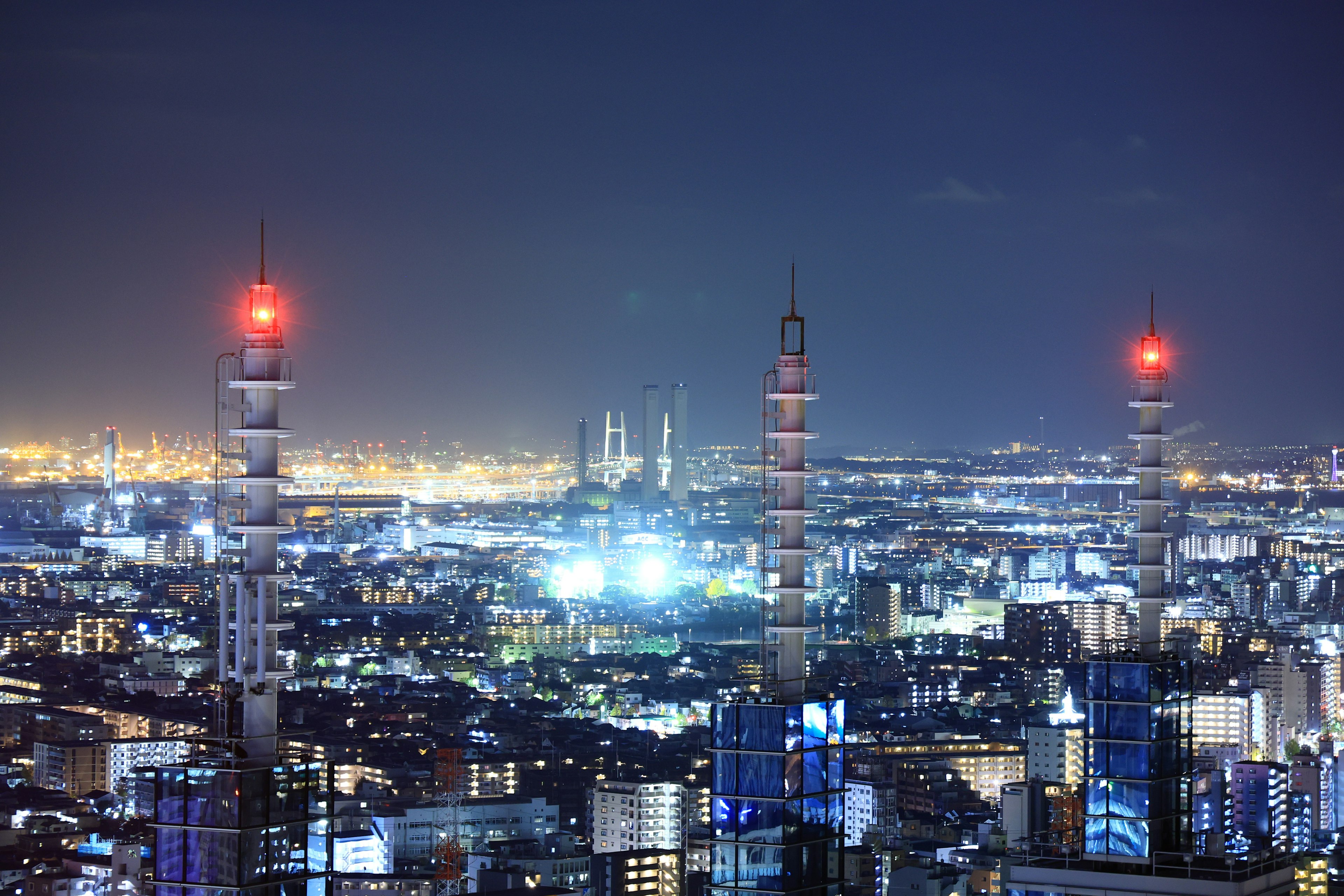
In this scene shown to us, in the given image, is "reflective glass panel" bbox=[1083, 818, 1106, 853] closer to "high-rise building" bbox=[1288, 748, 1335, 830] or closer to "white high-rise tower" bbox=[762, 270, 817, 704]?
"white high-rise tower" bbox=[762, 270, 817, 704]

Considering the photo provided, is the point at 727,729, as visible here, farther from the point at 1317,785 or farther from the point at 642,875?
the point at 1317,785

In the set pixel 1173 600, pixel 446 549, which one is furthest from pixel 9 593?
pixel 1173 600

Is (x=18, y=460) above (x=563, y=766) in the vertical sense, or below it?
above

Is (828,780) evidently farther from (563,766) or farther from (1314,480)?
(1314,480)

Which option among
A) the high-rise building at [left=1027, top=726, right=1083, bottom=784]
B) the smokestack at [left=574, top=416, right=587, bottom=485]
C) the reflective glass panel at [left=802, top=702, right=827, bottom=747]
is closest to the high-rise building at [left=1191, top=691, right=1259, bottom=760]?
the high-rise building at [left=1027, top=726, right=1083, bottom=784]

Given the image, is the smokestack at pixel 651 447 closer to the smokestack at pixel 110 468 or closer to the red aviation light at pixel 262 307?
the smokestack at pixel 110 468
